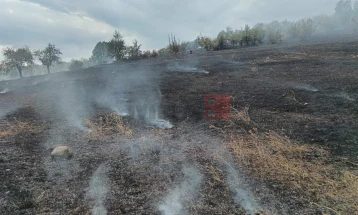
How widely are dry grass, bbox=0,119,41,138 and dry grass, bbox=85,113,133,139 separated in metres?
1.35

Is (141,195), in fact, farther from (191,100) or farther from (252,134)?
(191,100)

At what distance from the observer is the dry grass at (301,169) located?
11.5 ft

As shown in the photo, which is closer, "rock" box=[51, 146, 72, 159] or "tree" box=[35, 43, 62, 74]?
"rock" box=[51, 146, 72, 159]

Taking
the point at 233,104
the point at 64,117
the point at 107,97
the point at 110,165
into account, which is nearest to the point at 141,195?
the point at 110,165

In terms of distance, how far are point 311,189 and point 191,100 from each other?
17.6ft

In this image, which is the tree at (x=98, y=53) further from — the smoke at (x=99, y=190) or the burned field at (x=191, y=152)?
the smoke at (x=99, y=190)

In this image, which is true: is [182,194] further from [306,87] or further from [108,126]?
[306,87]

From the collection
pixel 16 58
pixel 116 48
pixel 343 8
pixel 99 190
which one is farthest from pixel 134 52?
pixel 343 8

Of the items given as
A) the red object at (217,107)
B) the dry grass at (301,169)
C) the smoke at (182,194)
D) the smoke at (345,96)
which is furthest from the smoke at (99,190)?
the smoke at (345,96)

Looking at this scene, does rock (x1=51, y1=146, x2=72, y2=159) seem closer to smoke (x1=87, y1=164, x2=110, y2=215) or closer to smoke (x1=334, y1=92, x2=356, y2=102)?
smoke (x1=87, y1=164, x2=110, y2=215)

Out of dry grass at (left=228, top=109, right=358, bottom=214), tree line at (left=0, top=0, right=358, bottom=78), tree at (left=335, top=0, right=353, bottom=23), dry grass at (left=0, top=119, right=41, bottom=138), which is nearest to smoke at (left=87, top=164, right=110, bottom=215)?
dry grass at (left=228, top=109, right=358, bottom=214)

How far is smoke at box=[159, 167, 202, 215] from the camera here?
3.53m

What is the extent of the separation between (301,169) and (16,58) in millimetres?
37960

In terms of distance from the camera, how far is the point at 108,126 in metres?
6.86
